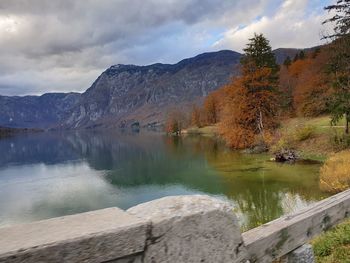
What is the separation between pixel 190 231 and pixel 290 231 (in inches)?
58.1

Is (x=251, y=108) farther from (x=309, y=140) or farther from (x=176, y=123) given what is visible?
(x=176, y=123)

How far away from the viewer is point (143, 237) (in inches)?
84.2

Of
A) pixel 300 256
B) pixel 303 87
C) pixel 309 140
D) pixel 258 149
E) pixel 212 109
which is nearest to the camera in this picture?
pixel 300 256

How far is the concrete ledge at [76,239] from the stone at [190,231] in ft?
0.40

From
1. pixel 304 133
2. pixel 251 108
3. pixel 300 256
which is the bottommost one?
pixel 304 133

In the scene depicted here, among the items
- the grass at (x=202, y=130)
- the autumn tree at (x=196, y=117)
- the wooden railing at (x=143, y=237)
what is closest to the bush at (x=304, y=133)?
the wooden railing at (x=143, y=237)

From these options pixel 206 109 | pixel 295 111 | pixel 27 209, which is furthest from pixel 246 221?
pixel 206 109

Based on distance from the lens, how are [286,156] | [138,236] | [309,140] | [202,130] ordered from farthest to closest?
[202,130] < [309,140] < [286,156] < [138,236]

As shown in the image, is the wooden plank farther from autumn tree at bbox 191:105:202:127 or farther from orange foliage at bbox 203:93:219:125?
autumn tree at bbox 191:105:202:127

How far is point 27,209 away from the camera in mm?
26125

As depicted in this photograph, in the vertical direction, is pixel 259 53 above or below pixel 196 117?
above

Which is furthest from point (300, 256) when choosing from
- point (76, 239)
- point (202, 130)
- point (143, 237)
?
point (202, 130)

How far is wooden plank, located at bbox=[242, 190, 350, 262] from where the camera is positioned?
305cm

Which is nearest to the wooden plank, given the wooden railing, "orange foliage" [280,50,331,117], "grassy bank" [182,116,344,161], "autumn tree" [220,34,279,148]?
the wooden railing
